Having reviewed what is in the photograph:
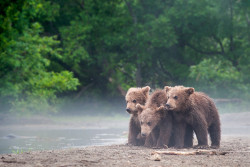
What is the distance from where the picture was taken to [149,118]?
814cm

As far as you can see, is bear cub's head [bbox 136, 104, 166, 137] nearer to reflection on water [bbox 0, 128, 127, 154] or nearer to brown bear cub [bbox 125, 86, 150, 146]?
brown bear cub [bbox 125, 86, 150, 146]

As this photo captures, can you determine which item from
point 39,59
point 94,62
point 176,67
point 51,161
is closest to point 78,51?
point 94,62

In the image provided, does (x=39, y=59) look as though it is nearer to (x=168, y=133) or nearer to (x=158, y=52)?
(x=158, y=52)

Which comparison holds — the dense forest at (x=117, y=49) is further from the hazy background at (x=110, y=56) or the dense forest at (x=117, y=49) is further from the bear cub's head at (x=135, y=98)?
the bear cub's head at (x=135, y=98)

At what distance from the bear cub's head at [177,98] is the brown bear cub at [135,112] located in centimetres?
105

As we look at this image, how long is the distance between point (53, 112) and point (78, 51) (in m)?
3.46

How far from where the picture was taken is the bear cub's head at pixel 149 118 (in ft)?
26.7

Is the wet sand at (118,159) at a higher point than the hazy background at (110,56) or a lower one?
lower

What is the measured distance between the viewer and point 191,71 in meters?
22.4

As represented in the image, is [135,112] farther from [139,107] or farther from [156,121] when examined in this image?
[156,121]

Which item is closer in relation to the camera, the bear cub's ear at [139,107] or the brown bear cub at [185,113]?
the brown bear cub at [185,113]

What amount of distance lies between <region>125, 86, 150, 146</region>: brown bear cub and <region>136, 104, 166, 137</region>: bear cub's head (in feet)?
2.03

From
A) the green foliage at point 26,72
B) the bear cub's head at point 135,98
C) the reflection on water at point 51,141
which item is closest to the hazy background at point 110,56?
the green foliage at point 26,72

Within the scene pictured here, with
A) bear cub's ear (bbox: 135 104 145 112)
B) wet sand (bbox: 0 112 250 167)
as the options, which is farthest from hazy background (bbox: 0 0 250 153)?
wet sand (bbox: 0 112 250 167)
